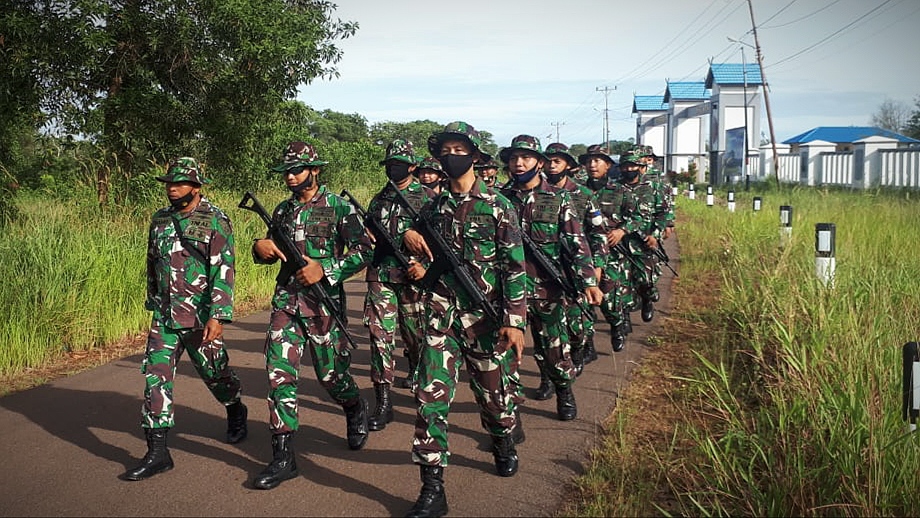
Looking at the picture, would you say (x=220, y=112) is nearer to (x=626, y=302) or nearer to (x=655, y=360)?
(x=626, y=302)

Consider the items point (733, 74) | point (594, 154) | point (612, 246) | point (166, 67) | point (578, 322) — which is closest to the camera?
point (578, 322)

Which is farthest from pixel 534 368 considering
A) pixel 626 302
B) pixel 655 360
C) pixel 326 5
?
pixel 326 5

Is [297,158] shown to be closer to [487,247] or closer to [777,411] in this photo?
[487,247]

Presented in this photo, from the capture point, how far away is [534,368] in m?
7.79

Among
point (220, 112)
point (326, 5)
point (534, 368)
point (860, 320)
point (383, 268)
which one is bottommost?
point (534, 368)

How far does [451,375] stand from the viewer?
441 cm

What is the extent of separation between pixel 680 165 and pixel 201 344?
63021 mm

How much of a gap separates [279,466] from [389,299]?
76.0 inches

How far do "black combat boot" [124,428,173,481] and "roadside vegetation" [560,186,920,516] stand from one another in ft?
7.74

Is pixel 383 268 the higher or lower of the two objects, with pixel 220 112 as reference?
lower

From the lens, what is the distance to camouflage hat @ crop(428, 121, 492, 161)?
475cm

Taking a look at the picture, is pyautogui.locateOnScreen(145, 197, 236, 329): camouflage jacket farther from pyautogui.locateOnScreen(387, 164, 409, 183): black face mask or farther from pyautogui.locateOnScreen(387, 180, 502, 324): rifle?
pyautogui.locateOnScreen(387, 164, 409, 183): black face mask

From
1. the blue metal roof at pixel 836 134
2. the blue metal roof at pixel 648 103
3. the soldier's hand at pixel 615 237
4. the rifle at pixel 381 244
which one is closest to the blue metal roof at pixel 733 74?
the blue metal roof at pixel 836 134

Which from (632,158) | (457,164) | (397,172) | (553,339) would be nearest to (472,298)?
(457,164)
